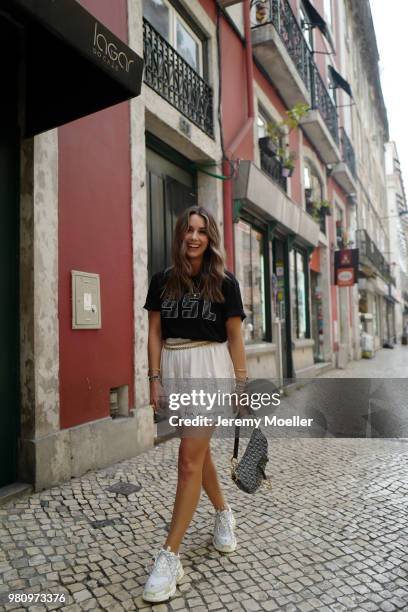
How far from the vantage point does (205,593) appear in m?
2.17

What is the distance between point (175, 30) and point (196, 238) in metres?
5.22

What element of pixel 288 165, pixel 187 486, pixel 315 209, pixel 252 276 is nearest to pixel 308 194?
pixel 315 209

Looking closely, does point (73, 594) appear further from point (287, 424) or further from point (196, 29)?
point (196, 29)

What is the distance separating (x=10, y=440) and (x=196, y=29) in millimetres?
6260

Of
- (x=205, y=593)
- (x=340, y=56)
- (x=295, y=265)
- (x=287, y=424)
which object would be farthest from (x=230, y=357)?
(x=340, y=56)

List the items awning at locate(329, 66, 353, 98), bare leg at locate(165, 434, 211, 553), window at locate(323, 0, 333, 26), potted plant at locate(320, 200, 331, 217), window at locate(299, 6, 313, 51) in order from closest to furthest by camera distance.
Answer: bare leg at locate(165, 434, 211, 553) → window at locate(299, 6, 313, 51) → potted plant at locate(320, 200, 331, 217) → awning at locate(329, 66, 353, 98) → window at locate(323, 0, 333, 26)

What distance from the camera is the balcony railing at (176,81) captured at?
18.3 feet

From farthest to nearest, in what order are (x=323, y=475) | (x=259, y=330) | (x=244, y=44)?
1. (x=259, y=330)
2. (x=244, y=44)
3. (x=323, y=475)

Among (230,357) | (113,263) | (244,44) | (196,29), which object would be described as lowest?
(230,357)

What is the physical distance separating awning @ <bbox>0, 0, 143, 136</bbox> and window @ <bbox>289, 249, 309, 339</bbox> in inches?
310

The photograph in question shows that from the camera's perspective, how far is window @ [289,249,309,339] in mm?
11164

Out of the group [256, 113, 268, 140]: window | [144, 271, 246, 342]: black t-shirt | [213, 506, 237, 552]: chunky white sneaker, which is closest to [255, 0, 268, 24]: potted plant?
[256, 113, 268, 140]: window

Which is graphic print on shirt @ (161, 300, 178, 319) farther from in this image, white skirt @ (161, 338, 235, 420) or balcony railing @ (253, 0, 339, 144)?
balcony railing @ (253, 0, 339, 144)

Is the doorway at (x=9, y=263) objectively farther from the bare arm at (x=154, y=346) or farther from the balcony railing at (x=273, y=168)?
the balcony railing at (x=273, y=168)
